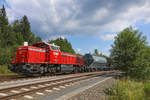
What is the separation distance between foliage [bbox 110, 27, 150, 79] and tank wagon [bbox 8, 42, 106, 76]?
23.1 ft

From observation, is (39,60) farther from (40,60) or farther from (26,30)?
(26,30)

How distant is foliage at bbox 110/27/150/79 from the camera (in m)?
16.0

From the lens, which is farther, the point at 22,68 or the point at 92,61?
the point at 92,61

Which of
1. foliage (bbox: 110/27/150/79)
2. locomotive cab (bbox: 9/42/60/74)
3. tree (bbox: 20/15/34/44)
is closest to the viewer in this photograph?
locomotive cab (bbox: 9/42/60/74)

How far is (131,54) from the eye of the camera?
16.5 metres

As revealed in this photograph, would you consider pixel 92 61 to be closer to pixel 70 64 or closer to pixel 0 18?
pixel 70 64

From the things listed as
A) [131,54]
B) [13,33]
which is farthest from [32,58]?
[13,33]

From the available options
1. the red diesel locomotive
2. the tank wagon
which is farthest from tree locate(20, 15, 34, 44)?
the red diesel locomotive

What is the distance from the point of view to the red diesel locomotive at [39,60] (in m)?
13.5

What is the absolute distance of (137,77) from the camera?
1625cm

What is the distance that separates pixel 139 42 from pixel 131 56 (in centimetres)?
214

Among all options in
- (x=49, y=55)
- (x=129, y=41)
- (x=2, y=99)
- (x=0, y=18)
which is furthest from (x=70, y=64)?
(x=0, y=18)

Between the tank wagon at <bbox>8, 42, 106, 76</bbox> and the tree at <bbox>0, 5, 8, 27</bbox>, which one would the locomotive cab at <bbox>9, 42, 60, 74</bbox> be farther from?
the tree at <bbox>0, 5, 8, 27</bbox>

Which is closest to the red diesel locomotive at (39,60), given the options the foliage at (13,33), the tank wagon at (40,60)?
the tank wagon at (40,60)
